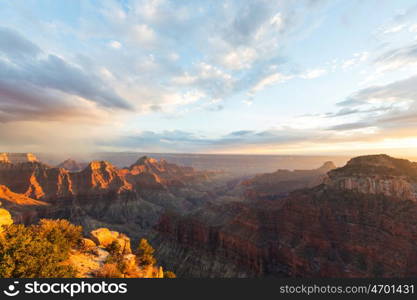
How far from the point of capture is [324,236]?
48.8 metres

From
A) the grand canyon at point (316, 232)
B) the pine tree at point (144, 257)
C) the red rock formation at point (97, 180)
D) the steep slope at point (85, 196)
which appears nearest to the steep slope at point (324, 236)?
the grand canyon at point (316, 232)

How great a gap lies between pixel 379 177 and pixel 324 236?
2116 cm

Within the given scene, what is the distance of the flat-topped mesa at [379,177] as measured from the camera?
4691 cm

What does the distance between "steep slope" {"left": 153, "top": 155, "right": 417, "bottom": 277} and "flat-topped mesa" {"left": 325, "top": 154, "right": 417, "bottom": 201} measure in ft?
0.59

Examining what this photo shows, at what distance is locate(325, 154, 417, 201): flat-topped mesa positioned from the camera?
154ft

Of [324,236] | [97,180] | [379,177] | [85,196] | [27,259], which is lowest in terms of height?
[85,196]

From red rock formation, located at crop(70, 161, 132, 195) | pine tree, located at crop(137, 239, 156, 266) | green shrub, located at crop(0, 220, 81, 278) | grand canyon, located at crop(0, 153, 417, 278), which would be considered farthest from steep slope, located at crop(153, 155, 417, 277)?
red rock formation, located at crop(70, 161, 132, 195)

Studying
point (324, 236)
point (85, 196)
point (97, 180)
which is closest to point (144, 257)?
point (324, 236)

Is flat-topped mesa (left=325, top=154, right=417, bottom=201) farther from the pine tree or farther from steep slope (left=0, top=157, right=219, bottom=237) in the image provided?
steep slope (left=0, top=157, right=219, bottom=237)

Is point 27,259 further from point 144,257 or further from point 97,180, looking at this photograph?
point 97,180

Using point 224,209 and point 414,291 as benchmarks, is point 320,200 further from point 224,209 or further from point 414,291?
point 414,291

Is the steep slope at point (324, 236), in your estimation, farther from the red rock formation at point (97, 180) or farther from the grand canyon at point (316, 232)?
the red rock formation at point (97, 180)

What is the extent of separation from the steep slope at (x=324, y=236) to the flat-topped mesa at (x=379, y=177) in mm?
181

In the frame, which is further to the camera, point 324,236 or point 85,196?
point 85,196
